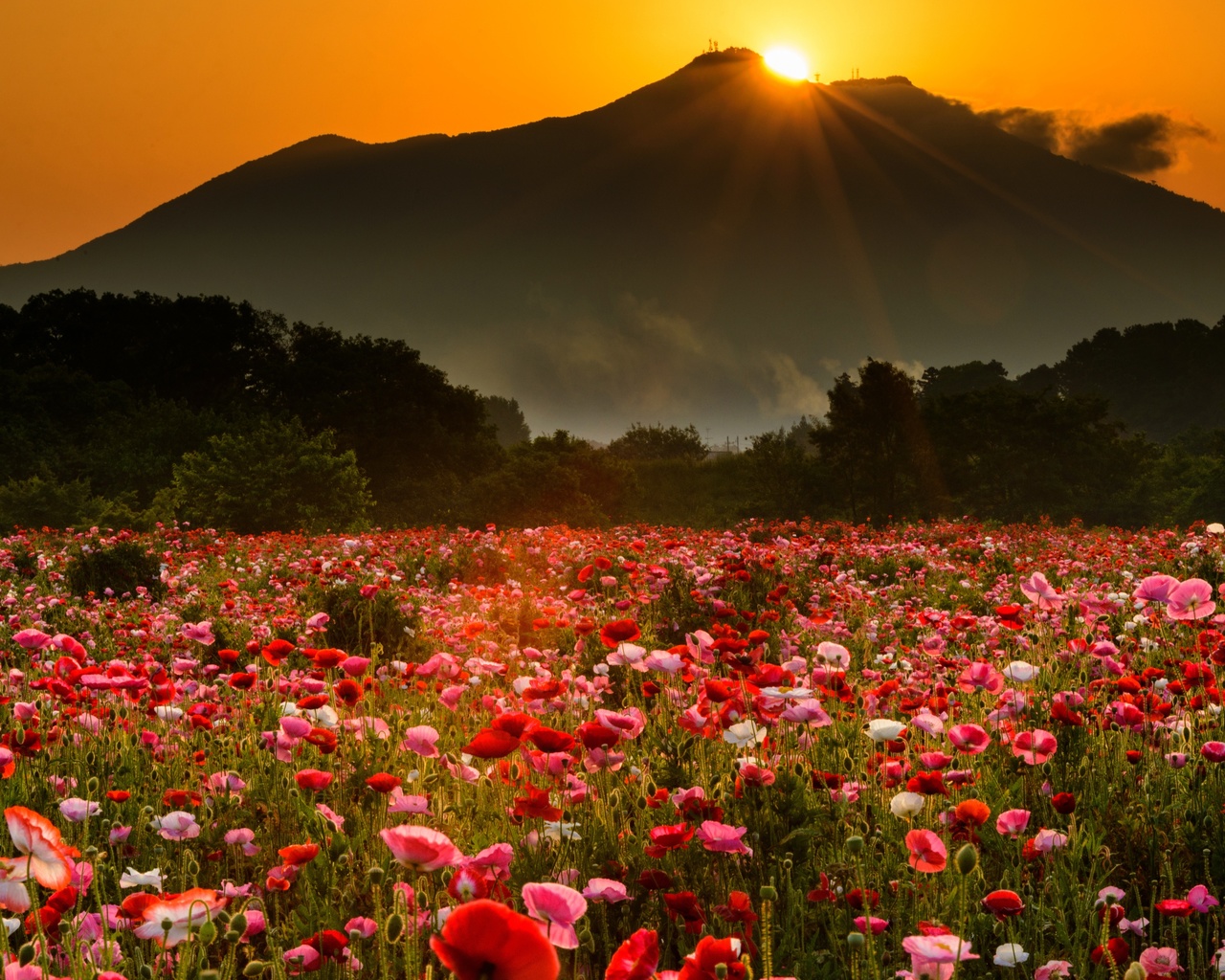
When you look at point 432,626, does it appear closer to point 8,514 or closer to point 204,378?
point 8,514

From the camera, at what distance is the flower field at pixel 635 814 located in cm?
165

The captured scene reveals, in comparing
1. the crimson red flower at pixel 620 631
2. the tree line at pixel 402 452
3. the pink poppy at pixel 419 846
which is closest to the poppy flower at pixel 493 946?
the pink poppy at pixel 419 846

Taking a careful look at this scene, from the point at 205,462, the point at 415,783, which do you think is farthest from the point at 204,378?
the point at 415,783

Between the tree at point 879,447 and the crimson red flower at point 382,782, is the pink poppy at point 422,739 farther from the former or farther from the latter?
the tree at point 879,447

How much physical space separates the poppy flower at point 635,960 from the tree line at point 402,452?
18.8m

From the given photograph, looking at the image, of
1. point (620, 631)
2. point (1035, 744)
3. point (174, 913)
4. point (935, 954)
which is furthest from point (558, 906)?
point (1035, 744)

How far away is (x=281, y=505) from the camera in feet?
66.2

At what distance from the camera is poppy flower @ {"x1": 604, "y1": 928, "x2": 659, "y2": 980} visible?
3.52 ft

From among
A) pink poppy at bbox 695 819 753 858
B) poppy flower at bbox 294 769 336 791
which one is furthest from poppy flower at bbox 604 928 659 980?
poppy flower at bbox 294 769 336 791

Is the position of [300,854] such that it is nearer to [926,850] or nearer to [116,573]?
[926,850]

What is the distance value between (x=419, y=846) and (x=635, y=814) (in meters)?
1.70

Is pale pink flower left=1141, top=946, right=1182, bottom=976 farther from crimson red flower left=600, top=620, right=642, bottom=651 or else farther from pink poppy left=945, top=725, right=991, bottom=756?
crimson red flower left=600, top=620, right=642, bottom=651

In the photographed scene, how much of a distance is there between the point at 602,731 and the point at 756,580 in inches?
222

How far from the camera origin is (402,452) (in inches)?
1553
